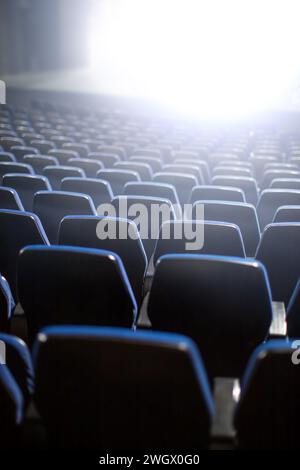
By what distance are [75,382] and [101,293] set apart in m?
0.68

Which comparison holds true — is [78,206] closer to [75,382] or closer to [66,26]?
[75,382]

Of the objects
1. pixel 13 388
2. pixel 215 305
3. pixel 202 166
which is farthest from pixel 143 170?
pixel 13 388

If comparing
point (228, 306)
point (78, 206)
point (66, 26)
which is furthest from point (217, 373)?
point (66, 26)

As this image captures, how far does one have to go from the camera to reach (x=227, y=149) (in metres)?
7.39

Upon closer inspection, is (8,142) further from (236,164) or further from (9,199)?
(9,199)

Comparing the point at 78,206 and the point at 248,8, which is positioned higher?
the point at 248,8

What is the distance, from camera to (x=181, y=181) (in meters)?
4.76

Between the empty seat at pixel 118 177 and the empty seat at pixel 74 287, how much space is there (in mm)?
2591

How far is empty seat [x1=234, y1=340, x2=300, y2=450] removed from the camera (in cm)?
142

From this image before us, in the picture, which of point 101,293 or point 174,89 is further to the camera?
point 174,89

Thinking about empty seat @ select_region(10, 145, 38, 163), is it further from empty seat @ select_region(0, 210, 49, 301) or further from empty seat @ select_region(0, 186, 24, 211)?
empty seat @ select_region(0, 210, 49, 301)

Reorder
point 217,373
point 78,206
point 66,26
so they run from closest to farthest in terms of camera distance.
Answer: point 217,373
point 78,206
point 66,26

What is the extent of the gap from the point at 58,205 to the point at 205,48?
14600mm

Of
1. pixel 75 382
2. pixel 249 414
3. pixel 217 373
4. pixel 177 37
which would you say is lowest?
pixel 217 373
